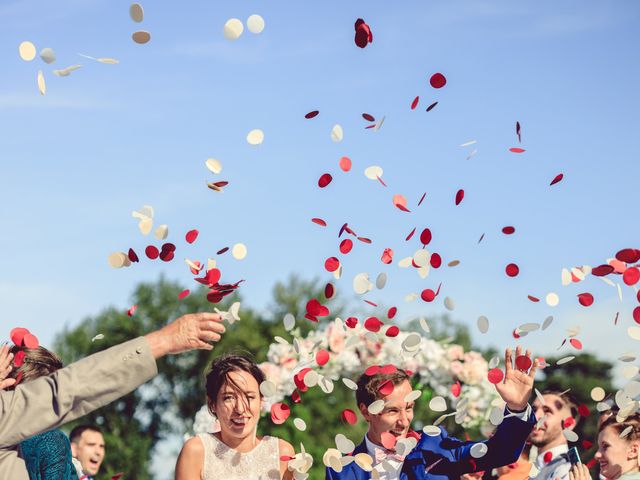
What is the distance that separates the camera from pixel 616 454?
6.23m

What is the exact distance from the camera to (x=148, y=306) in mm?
31750

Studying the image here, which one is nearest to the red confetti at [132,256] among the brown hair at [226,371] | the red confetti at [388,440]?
the brown hair at [226,371]

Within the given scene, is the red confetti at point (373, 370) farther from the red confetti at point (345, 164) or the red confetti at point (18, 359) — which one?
the red confetti at point (18, 359)

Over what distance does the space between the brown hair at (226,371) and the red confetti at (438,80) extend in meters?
1.96

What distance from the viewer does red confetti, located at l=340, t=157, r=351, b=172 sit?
546cm

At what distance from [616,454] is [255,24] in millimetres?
3660

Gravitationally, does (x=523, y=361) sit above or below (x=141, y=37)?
below

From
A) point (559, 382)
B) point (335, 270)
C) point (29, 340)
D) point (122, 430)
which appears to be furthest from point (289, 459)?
point (559, 382)

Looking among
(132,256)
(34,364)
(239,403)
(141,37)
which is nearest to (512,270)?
(239,403)

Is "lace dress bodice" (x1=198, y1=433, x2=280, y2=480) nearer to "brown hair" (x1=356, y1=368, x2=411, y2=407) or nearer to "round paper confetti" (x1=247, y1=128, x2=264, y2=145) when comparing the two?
"brown hair" (x1=356, y1=368, x2=411, y2=407)

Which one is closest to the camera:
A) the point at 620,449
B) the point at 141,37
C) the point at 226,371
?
the point at 141,37

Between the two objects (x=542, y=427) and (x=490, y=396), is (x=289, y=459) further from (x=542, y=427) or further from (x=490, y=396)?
(x=490, y=396)

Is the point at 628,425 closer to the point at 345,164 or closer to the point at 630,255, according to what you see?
the point at 630,255

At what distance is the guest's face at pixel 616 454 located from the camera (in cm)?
620
